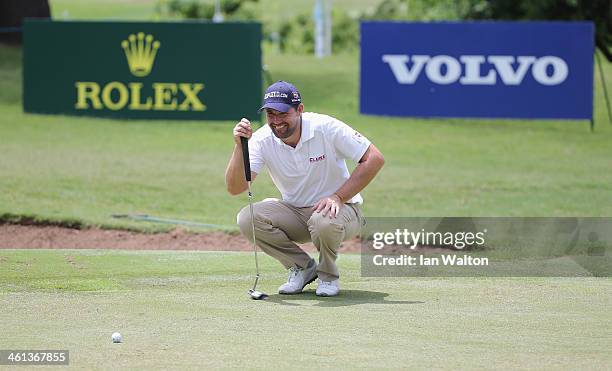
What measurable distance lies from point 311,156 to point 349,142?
11.2 inches

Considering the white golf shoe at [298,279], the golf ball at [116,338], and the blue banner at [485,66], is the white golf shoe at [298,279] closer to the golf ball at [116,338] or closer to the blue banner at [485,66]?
the golf ball at [116,338]

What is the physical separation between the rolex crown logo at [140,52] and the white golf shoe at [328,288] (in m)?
9.71

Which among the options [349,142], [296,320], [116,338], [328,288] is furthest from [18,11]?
[116,338]

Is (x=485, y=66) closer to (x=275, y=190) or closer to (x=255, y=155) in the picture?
(x=275, y=190)

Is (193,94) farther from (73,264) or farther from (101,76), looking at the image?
(73,264)

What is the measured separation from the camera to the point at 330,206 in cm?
845

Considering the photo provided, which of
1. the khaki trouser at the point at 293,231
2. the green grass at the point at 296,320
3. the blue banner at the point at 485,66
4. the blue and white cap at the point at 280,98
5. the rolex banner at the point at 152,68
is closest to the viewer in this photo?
the green grass at the point at 296,320

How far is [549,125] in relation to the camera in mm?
23297

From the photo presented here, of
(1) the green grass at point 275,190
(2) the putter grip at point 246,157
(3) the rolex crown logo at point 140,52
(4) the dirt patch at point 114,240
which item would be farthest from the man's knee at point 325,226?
(3) the rolex crown logo at point 140,52

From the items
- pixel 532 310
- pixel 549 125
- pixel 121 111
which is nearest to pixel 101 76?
pixel 121 111

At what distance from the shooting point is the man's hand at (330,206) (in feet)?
27.6

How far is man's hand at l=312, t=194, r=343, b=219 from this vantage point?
27.6ft

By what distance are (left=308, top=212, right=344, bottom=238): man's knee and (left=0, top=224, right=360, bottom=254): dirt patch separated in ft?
17.2

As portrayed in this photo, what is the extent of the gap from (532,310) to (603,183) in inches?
424
